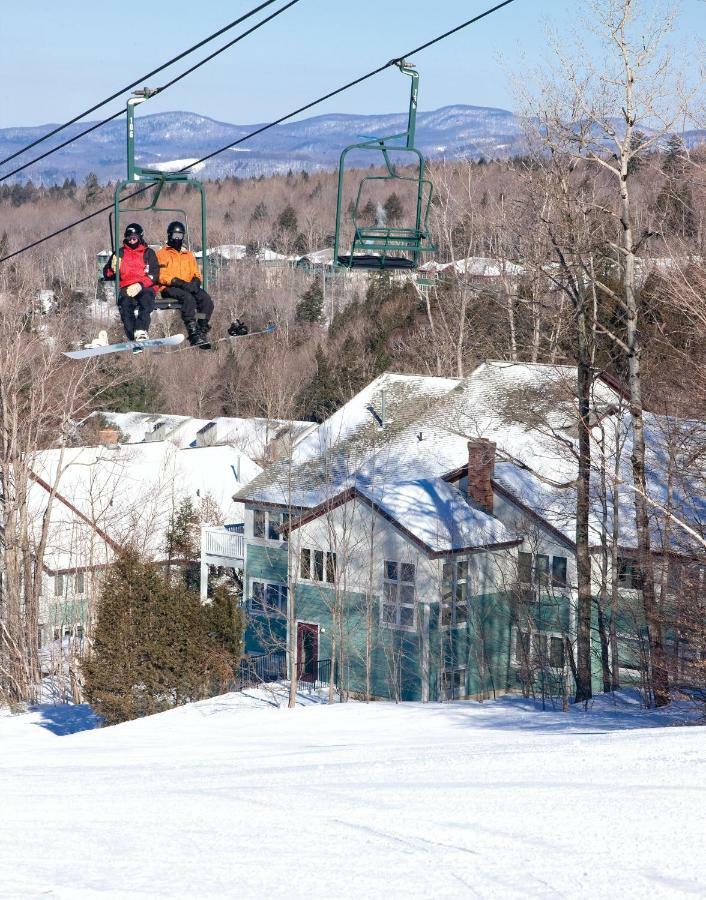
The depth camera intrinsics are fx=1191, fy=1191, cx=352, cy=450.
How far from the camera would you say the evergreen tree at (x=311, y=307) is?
86062 mm

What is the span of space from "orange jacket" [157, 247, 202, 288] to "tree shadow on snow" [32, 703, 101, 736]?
1648cm

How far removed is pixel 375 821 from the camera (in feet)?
28.2

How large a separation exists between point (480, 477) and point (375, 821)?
22314 mm

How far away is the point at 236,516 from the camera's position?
49.1m

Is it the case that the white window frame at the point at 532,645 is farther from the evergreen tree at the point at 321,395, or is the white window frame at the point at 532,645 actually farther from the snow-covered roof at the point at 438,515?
the evergreen tree at the point at 321,395

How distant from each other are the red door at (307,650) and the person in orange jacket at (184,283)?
18.5 metres

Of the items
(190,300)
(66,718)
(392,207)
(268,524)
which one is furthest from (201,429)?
(190,300)

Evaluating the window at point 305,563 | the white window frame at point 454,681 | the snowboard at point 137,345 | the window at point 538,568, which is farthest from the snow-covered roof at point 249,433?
the snowboard at point 137,345

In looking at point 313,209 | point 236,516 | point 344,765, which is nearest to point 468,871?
point 344,765

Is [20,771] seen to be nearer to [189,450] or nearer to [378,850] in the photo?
[378,850]

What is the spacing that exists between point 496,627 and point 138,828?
846 inches

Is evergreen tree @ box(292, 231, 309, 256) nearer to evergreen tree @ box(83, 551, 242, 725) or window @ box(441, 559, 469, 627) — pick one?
window @ box(441, 559, 469, 627)

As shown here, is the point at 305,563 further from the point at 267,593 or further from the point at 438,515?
the point at 438,515

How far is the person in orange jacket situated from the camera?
1343 centimetres
